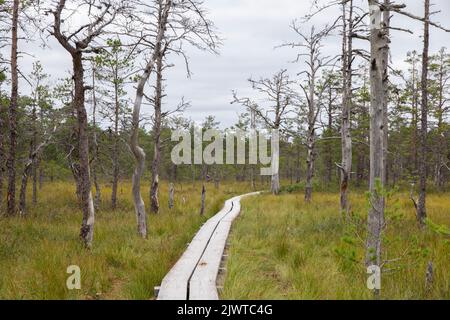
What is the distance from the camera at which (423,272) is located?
571cm

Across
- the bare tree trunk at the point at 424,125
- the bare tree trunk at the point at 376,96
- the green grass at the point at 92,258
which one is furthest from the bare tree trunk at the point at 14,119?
the bare tree trunk at the point at 424,125

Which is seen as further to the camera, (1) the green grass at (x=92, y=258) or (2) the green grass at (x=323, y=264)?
(1) the green grass at (x=92, y=258)

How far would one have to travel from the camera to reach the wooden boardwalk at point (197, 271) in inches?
187

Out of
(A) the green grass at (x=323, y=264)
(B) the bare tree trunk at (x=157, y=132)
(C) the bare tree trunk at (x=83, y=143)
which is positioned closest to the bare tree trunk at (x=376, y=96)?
(A) the green grass at (x=323, y=264)

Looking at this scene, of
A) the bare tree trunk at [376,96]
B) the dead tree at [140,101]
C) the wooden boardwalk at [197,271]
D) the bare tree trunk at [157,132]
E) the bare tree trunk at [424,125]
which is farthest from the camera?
the bare tree trunk at [157,132]

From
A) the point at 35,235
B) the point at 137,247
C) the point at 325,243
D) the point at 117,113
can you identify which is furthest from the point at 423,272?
the point at 117,113

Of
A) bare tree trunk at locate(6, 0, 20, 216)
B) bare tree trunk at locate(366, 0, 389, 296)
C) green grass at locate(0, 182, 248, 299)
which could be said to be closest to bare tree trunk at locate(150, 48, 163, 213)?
green grass at locate(0, 182, 248, 299)

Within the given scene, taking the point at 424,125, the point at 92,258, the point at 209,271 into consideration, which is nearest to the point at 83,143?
the point at 92,258

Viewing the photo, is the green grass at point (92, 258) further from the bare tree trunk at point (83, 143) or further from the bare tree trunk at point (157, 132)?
the bare tree trunk at point (157, 132)

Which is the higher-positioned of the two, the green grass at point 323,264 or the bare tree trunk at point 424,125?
the bare tree trunk at point 424,125

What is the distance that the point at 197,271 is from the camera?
578 cm

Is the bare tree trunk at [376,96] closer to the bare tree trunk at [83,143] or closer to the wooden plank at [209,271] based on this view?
the wooden plank at [209,271]

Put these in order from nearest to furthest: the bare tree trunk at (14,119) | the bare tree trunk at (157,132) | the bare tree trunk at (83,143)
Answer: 1. the bare tree trunk at (83,143)
2. the bare tree trunk at (14,119)
3. the bare tree trunk at (157,132)

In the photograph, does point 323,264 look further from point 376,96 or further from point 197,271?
point 376,96
